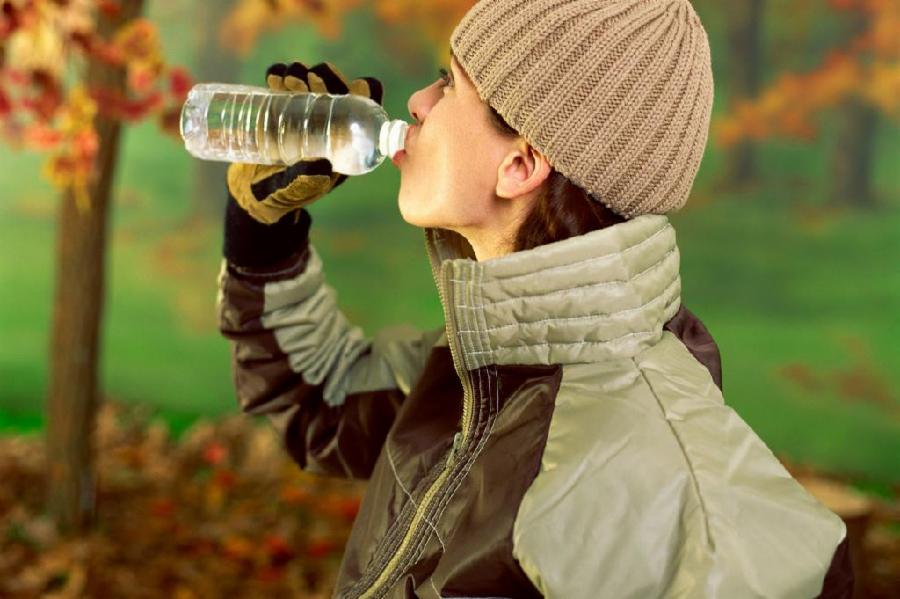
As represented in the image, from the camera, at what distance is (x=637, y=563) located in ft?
4.23

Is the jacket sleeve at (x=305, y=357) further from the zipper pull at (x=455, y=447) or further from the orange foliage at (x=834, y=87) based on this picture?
the orange foliage at (x=834, y=87)

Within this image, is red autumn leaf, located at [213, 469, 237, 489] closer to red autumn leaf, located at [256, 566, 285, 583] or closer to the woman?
red autumn leaf, located at [256, 566, 285, 583]

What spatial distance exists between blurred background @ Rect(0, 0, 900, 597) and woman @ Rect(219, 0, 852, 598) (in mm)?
2093

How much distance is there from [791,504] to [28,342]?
5.52 meters

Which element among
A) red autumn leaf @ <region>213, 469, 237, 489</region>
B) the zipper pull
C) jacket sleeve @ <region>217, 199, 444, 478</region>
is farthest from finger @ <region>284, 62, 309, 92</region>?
red autumn leaf @ <region>213, 469, 237, 489</region>

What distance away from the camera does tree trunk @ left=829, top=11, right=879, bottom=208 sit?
499 centimetres

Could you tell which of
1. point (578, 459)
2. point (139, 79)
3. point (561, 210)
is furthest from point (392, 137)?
point (139, 79)

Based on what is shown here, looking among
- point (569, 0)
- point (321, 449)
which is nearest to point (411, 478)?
point (321, 449)

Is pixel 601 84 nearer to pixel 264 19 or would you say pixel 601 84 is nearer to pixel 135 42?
pixel 135 42

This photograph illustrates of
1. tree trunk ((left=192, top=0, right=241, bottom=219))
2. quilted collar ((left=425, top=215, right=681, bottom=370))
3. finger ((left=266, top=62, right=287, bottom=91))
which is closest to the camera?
quilted collar ((left=425, top=215, right=681, bottom=370))

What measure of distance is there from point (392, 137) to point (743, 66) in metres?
3.86

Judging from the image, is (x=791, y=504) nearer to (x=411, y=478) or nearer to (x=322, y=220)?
(x=411, y=478)

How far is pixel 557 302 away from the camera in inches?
58.4

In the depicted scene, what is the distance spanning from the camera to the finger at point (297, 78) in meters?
1.83
